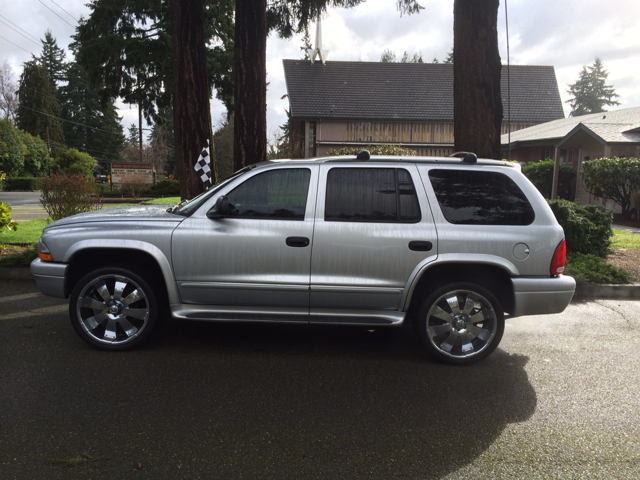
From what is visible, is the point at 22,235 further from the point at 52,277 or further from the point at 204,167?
the point at 52,277

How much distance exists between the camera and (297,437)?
11.5ft

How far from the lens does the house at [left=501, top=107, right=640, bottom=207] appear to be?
1944cm

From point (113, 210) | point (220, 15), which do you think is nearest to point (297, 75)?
point (220, 15)

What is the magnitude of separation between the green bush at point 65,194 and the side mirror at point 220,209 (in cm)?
782

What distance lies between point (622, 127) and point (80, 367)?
72.4 ft

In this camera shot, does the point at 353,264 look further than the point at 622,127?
No

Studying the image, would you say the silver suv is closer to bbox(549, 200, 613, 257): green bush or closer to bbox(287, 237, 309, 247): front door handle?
bbox(287, 237, 309, 247): front door handle

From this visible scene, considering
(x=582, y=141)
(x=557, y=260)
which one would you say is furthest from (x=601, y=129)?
(x=557, y=260)

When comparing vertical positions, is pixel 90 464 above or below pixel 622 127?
below

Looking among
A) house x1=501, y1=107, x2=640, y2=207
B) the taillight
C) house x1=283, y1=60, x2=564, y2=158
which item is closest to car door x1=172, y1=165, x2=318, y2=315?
the taillight

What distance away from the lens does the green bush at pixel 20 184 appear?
1877 inches

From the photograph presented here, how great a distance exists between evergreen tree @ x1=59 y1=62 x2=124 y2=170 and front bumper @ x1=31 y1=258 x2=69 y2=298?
75.2 m

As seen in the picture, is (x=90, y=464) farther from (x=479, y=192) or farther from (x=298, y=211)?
(x=479, y=192)

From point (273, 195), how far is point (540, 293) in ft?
8.40
